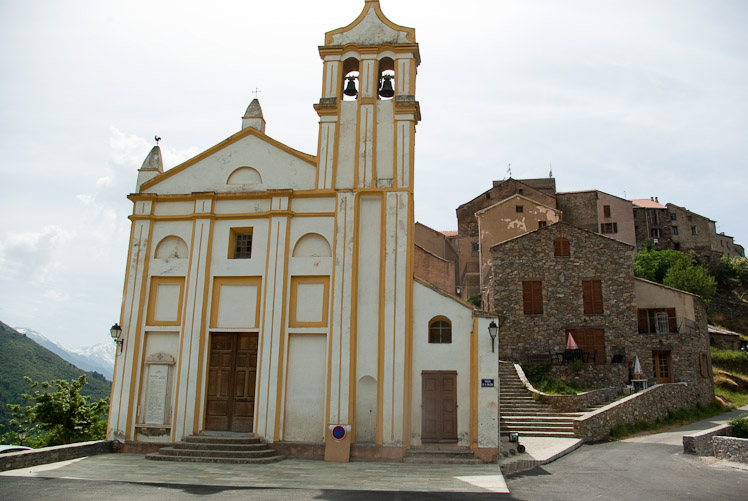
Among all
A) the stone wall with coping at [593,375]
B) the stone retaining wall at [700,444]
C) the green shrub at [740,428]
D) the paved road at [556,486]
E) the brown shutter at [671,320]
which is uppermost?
the brown shutter at [671,320]

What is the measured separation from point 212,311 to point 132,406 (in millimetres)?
3432

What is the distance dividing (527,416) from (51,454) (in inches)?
603

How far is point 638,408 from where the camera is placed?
22609 millimetres

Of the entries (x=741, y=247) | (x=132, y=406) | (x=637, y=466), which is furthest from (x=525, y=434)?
(x=741, y=247)

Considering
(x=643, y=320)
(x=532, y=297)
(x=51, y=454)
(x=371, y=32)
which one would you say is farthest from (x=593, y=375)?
(x=51, y=454)

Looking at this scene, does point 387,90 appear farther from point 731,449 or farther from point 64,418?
point 64,418

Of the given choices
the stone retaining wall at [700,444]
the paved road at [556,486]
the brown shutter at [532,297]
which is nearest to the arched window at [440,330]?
the paved road at [556,486]

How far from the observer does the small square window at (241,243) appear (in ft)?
55.7

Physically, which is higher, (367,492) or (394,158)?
(394,158)

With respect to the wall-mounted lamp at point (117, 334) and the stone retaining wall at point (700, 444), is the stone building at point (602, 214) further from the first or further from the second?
the wall-mounted lamp at point (117, 334)

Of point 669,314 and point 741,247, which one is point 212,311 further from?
point 741,247

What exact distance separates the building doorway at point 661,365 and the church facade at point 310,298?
1742cm

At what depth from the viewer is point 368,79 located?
17.4 meters

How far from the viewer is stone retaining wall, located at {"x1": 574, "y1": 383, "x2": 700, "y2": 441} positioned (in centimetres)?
1944
